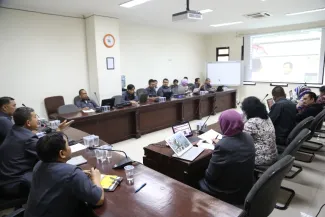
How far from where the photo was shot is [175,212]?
4.25 feet

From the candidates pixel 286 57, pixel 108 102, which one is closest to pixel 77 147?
pixel 108 102

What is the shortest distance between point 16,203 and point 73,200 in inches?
33.5

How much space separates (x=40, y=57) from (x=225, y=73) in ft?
20.3

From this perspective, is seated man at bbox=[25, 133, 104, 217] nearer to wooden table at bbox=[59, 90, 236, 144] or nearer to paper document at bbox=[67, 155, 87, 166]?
paper document at bbox=[67, 155, 87, 166]

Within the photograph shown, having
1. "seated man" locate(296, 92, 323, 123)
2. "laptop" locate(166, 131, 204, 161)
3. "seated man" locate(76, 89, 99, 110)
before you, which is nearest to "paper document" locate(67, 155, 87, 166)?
"laptop" locate(166, 131, 204, 161)

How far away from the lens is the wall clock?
548 cm

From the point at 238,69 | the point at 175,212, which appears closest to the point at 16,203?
the point at 175,212

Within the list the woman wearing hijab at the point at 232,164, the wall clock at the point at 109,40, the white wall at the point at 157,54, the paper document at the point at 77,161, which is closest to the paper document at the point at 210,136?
the woman wearing hijab at the point at 232,164

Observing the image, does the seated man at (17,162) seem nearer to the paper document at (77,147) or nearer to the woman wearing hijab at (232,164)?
the paper document at (77,147)

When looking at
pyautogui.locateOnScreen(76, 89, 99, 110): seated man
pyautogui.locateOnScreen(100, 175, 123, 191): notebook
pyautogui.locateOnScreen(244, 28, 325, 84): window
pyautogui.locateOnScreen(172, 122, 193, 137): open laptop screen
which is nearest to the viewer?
pyautogui.locateOnScreen(100, 175, 123, 191): notebook

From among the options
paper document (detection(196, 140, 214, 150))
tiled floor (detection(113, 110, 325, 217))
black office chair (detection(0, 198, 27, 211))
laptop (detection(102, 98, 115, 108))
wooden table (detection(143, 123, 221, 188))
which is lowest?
tiled floor (detection(113, 110, 325, 217))

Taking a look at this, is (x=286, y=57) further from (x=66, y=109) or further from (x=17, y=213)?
(x=17, y=213)

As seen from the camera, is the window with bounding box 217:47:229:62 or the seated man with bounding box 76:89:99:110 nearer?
the seated man with bounding box 76:89:99:110

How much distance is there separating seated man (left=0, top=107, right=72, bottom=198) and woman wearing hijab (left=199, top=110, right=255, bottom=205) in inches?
60.2
